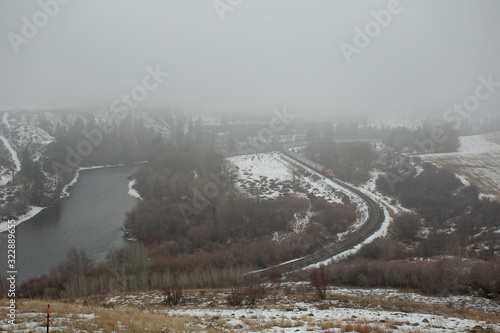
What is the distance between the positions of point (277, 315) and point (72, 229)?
48243 mm

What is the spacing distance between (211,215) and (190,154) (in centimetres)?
3262

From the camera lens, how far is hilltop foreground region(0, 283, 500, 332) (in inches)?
386

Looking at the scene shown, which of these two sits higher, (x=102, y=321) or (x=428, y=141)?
(x=428, y=141)

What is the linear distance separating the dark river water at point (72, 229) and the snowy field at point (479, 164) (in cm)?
6178

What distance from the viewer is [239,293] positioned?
17203 millimetres

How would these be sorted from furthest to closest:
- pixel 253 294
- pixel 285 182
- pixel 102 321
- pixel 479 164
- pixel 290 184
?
Result: pixel 285 182 → pixel 290 184 → pixel 479 164 → pixel 253 294 → pixel 102 321

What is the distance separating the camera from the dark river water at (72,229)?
38.9 meters

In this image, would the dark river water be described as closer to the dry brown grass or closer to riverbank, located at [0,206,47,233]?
riverbank, located at [0,206,47,233]

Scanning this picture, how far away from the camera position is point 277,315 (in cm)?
1316

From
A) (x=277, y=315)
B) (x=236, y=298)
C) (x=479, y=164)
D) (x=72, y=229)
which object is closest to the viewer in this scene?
(x=277, y=315)

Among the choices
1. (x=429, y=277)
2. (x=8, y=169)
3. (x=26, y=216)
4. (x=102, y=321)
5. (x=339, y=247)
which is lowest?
(x=339, y=247)

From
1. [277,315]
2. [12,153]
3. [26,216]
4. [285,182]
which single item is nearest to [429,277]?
[277,315]

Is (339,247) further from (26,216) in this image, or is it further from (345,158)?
(26,216)

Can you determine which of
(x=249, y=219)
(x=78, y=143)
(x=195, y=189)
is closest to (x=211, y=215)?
(x=249, y=219)
